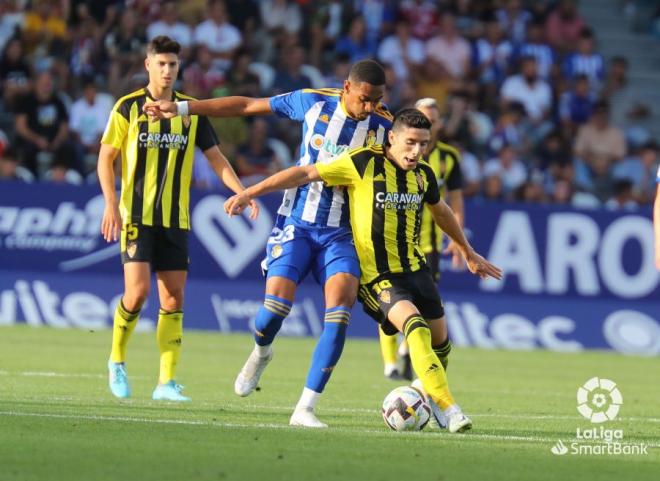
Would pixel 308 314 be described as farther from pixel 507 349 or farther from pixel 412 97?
pixel 412 97

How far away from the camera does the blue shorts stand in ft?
30.9

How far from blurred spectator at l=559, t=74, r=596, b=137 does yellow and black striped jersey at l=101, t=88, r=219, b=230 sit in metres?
14.4

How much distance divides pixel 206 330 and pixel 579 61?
390 inches

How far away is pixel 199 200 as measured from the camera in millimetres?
18438

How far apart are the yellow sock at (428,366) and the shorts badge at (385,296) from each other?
1.17 feet

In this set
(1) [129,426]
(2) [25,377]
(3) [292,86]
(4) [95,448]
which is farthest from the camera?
(3) [292,86]

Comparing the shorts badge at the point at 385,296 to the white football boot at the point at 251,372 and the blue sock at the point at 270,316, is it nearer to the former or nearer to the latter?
the blue sock at the point at 270,316

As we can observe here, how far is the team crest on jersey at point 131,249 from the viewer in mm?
10367

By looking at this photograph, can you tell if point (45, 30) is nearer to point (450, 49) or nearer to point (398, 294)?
point (450, 49)

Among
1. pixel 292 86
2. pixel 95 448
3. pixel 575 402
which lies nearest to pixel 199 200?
pixel 292 86

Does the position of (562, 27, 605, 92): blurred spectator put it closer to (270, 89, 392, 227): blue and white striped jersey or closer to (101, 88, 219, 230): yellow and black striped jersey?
(101, 88, 219, 230): yellow and black striped jersey

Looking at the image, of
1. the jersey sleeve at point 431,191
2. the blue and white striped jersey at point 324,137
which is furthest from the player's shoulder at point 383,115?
the jersey sleeve at point 431,191

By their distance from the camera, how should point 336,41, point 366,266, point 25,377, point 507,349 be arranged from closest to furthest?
1. point 366,266
2. point 25,377
3. point 507,349
4. point 336,41

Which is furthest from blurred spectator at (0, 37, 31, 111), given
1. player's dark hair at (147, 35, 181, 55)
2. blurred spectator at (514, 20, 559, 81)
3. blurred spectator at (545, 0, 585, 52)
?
player's dark hair at (147, 35, 181, 55)
